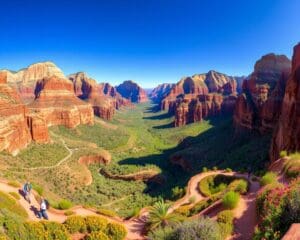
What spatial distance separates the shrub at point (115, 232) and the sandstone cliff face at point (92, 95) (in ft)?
452

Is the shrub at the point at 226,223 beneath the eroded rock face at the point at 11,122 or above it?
beneath

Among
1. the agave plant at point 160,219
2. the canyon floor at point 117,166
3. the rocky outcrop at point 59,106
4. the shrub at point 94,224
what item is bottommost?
the canyon floor at point 117,166

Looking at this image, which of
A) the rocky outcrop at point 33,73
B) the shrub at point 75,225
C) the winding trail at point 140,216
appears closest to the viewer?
the winding trail at point 140,216

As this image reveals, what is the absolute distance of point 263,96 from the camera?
72.5m

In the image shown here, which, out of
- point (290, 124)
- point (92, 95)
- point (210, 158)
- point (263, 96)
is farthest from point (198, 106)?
point (290, 124)

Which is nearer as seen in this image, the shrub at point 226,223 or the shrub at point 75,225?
the shrub at point 226,223

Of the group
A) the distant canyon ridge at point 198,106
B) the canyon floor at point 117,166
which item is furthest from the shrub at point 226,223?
the distant canyon ridge at point 198,106

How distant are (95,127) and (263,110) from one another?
79.2 meters

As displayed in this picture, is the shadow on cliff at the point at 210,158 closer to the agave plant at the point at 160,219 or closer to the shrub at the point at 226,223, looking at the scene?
the agave plant at the point at 160,219

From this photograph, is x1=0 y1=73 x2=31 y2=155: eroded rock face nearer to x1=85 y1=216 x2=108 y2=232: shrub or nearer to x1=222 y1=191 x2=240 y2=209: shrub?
x1=85 y1=216 x2=108 y2=232: shrub

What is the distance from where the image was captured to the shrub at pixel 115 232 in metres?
16.1

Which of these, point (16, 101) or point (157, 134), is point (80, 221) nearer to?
point (16, 101)

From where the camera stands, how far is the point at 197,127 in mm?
122312

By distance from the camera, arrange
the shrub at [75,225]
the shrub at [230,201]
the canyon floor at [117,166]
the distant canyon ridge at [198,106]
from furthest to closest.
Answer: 1. the canyon floor at [117,166]
2. the distant canyon ridge at [198,106]
3. the shrub at [230,201]
4. the shrub at [75,225]
